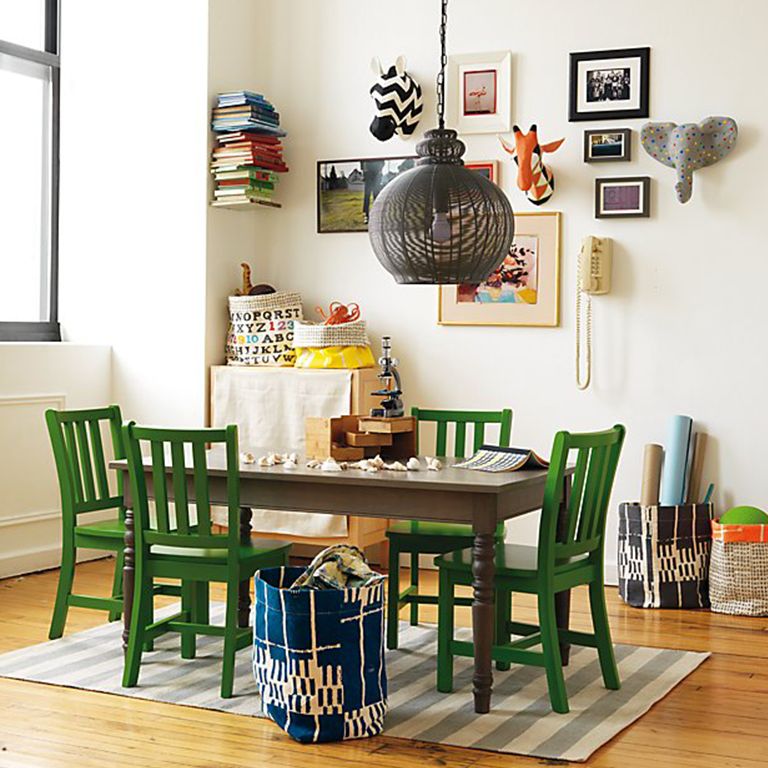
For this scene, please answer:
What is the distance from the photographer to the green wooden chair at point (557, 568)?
3678mm

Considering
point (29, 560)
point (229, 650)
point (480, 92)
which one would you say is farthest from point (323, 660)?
point (480, 92)

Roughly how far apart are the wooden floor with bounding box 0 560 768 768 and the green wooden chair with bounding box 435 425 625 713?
287 millimetres

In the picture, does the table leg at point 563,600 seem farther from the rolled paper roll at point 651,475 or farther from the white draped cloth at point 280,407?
the white draped cloth at point 280,407

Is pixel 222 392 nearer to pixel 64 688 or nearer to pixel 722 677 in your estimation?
pixel 64 688

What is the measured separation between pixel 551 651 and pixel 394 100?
118 inches

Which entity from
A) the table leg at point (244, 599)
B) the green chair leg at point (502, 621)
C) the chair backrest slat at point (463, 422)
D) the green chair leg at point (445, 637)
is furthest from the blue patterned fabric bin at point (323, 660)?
the chair backrest slat at point (463, 422)

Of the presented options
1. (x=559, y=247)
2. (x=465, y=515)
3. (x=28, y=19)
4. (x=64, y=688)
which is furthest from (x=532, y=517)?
(x=28, y=19)

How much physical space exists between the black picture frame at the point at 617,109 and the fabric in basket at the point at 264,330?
1575 mm

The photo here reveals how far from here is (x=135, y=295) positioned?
6.16m

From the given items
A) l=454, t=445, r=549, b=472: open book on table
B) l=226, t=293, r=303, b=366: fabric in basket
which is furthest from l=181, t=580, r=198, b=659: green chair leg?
l=226, t=293, r=303, b=366: fabric in basket

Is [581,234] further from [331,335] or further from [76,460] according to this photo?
[76,460]

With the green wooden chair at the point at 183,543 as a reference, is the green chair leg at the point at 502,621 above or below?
below

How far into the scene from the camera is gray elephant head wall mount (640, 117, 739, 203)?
528cm

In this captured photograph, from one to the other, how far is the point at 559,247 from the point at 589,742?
273 centimetres
